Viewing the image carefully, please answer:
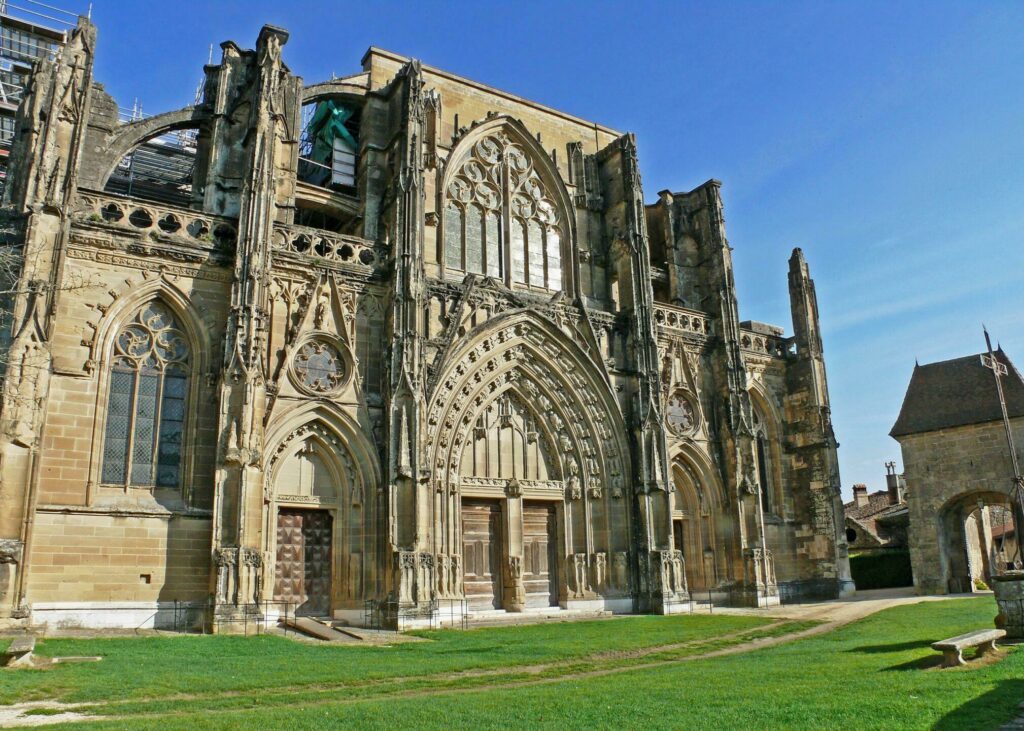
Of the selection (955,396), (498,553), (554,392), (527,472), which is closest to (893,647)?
(498,553)

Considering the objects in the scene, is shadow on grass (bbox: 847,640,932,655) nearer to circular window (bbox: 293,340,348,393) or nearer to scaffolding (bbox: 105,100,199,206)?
circular window (bbox: 293,340,348,393)

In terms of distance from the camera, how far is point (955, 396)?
107 ft

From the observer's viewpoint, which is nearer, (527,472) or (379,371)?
(379,371)

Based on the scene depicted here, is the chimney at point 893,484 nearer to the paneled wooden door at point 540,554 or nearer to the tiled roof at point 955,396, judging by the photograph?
the tiled roof at point 955,396

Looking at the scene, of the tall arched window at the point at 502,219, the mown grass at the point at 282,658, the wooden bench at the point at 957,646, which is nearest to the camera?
the mown grass at the point at 282,658

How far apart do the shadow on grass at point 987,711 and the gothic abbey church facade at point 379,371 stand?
1310cm

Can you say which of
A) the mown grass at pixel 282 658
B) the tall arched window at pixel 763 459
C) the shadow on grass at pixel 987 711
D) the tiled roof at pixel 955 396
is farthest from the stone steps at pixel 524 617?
the tiled roof at pixel 955 396

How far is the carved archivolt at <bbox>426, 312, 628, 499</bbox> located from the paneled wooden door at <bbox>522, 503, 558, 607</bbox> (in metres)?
1.34

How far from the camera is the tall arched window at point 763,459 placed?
3061 cm

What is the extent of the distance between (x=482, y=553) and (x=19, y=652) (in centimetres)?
1298

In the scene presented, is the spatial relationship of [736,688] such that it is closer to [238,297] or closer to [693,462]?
[238,297]

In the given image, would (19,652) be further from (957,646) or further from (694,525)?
(694,525)

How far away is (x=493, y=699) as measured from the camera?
10125mm

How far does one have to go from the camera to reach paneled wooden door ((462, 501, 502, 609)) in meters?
23.0
